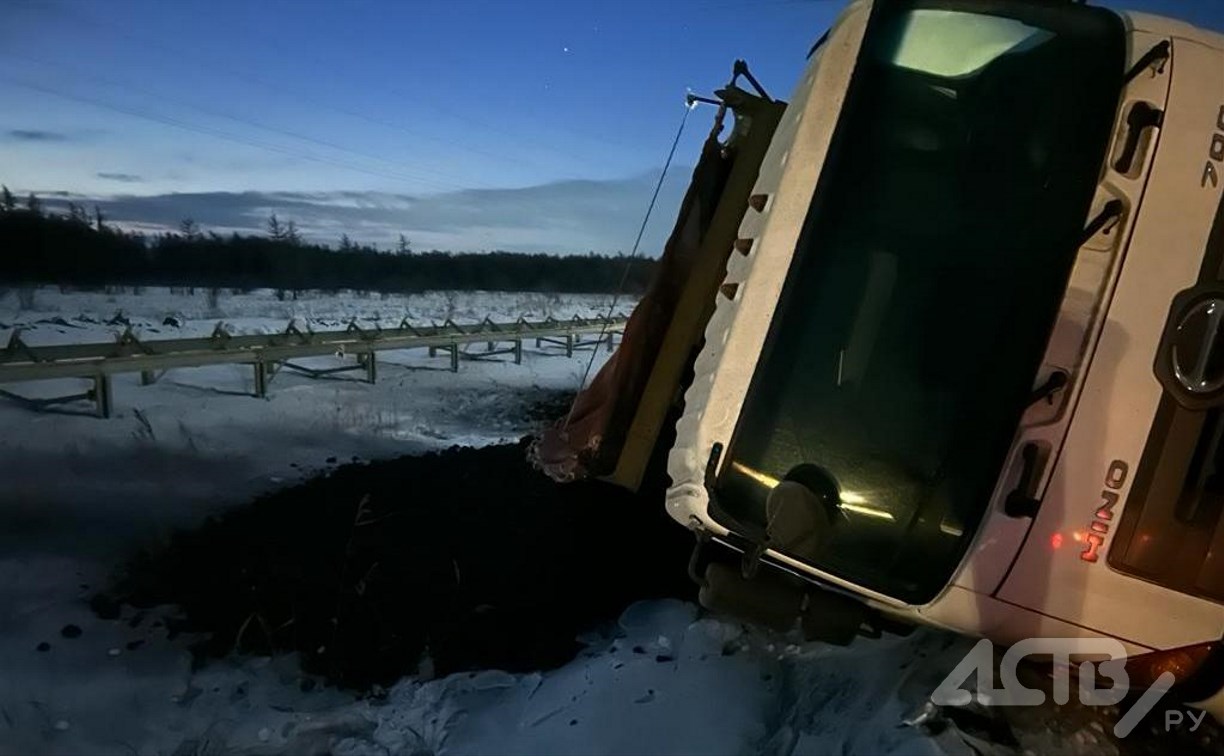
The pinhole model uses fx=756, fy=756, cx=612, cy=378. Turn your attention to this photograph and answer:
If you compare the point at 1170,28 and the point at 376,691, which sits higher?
the point at 1170,28

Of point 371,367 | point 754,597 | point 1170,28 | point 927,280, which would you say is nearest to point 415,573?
point 754,597

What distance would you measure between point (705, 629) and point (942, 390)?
66.8 inches

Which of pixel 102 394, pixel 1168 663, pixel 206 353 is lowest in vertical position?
pixel 102 394

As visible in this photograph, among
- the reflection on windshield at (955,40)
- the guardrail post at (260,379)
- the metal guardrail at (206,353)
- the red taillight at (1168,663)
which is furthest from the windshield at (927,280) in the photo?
the guardrail post at (260,379)

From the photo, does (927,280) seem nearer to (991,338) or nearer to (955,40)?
(991,338)

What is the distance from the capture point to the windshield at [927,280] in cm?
226

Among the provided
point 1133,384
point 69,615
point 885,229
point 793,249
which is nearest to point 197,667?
point 69,615

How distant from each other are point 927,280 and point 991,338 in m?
0.26

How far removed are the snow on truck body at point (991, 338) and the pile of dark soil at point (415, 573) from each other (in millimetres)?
1677

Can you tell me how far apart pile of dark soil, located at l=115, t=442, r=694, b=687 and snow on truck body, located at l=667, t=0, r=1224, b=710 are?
1.68m

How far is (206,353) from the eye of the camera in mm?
8414

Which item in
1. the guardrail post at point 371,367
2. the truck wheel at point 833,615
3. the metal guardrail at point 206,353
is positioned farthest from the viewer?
the guardrail post at point 371,367

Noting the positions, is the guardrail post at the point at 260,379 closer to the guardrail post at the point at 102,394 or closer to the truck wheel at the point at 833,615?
the guardrail post at the point at 102,394

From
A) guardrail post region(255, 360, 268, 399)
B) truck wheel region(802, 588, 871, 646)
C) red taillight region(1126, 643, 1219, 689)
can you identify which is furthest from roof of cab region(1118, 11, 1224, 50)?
guardrail post region(255, 360, 268, 399)
